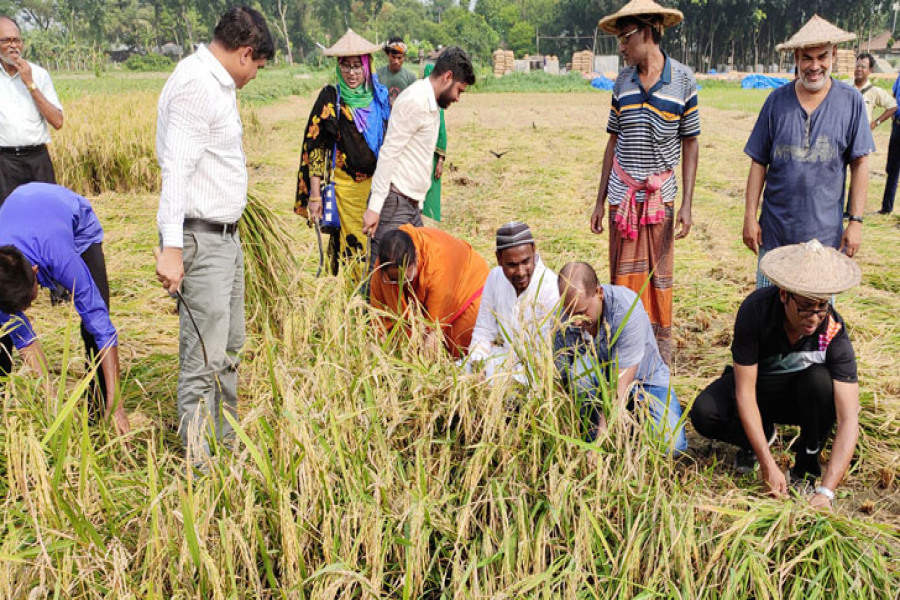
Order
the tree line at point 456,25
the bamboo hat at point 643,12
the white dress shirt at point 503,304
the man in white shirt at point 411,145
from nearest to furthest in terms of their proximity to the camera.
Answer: the white dress shirt at point 503,304
the bamboo hat at point 643,12
the man in white shirt at point 411,145
the tree line at point 456,25

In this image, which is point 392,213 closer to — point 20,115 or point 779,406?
point 779,406

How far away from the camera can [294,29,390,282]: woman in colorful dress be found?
3588 millimetres

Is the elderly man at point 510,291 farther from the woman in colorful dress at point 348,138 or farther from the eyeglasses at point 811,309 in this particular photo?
the woman in colorful dress at point 348,138

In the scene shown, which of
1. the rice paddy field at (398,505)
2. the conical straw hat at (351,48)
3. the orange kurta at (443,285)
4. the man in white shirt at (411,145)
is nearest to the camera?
the rice paddy field at (398,505)

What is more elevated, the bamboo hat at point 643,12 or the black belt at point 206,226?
the bamboo hat at point 643,12

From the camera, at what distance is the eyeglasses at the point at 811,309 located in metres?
2.09

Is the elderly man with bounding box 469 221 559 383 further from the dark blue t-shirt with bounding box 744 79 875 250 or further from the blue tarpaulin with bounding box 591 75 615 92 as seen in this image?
the blue tarpaulin with bounding box 591 75 615 92

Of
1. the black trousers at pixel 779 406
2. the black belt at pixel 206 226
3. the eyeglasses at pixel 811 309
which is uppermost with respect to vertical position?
the black belt at pixel 206 226

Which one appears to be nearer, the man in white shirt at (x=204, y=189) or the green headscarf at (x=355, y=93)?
the man in white shirt at (x=204, y=189)

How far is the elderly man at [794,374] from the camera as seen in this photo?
209cm

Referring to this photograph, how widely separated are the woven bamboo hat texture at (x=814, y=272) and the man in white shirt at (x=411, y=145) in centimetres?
166

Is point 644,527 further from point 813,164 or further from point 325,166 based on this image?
point 325,166

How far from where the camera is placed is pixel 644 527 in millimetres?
1742

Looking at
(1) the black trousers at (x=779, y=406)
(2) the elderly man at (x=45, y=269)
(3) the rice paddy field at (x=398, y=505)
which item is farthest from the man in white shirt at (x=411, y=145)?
(1) the black trousers at (x=779, y=406)
